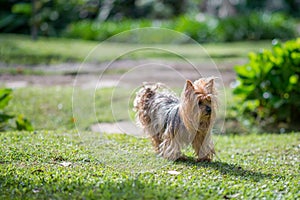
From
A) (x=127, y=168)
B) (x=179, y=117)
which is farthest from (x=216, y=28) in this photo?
(x=127, y=168)

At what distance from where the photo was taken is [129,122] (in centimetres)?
812

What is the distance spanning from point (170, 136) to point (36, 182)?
5.38ft

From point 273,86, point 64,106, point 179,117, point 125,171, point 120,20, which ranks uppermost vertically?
point 120,20

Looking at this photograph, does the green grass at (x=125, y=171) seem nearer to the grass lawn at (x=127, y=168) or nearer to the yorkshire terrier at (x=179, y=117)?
the grass lawn at (x=127, y=168)

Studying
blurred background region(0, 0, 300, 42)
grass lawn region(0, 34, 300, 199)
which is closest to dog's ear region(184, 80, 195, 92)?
grass lawn region(0, 34, 300, 199)

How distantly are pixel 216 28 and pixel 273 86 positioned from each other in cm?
959

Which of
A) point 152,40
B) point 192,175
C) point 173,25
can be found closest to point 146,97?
point 192,175

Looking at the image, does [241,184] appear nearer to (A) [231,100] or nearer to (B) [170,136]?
(B) [170,136]

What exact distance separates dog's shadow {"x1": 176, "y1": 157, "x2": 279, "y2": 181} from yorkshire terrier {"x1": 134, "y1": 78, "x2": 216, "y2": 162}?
9cm

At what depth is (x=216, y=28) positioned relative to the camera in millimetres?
19047

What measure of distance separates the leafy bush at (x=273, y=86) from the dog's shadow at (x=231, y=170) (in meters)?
3.69

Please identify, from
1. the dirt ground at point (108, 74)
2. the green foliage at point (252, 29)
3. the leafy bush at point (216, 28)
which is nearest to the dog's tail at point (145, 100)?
the dirt ground at point (108, 74)

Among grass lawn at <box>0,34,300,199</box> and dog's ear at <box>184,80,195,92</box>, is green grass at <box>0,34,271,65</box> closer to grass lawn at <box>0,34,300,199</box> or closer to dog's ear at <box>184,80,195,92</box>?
grass lawn at <box>0,34,300,199</box>

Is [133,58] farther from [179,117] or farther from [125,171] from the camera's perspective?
[125,171]
